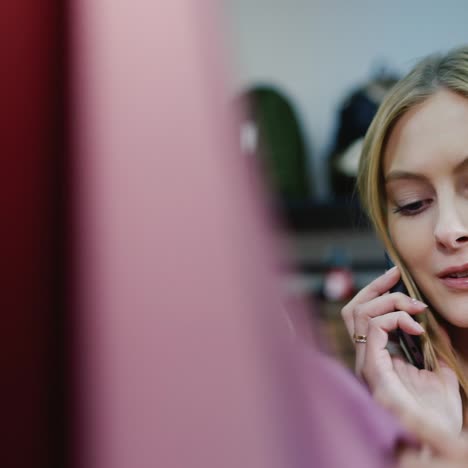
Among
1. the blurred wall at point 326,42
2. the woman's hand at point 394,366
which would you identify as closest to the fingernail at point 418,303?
the woman's hand at point 394,366

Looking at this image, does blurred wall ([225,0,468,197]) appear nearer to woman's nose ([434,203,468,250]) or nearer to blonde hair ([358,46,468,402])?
blonde hair ([358,46,468,402])

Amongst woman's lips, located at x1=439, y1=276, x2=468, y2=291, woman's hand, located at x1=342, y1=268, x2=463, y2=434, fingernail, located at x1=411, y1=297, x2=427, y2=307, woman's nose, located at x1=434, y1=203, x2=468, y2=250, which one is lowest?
woman's hand, located at x1=342, y1=268, x2=463, y2=434

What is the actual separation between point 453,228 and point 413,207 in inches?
1.3

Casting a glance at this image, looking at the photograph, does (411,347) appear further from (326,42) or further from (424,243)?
(326,42)

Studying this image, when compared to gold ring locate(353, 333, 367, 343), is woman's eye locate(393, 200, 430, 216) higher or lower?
higher

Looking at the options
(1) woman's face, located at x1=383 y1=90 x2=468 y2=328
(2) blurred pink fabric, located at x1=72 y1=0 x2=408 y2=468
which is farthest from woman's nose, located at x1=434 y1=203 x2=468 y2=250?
(2) blurred pink fabric, located at x1=72 y1=0 x2=408 y2=468

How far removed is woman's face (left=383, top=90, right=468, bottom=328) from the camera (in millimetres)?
Answer: 361

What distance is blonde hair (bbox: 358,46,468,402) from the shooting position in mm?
375

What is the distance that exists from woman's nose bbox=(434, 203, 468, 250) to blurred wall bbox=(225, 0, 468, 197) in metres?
0.13

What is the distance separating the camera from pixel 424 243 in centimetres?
38

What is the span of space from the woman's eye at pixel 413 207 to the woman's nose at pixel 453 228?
0.01 meters

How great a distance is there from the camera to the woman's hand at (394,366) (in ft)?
1.16

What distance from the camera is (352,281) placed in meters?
0.44

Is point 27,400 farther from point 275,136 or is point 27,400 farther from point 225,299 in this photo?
point 275,136
